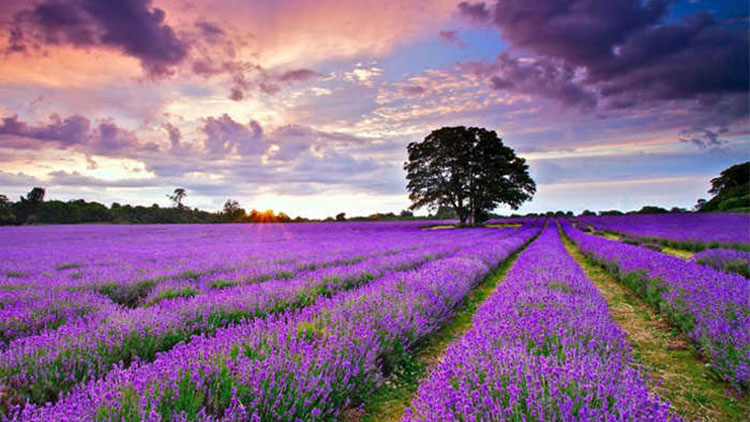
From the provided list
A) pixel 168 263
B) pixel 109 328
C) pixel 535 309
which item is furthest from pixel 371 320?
pixel 168 263

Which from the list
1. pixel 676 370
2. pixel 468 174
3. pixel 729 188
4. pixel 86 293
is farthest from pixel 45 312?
pixel 729 188

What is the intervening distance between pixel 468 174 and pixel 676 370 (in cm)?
2882

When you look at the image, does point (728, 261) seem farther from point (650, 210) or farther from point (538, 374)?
point (650, 210)

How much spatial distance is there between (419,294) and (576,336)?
1.99 m

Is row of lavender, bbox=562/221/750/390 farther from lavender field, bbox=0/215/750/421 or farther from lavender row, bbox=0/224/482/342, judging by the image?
lavender row, bbox=0/224/482/342

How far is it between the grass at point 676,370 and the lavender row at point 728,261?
423 cm

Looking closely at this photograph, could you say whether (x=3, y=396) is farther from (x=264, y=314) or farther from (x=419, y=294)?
(x=419, y=294)

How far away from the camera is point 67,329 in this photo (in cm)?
301

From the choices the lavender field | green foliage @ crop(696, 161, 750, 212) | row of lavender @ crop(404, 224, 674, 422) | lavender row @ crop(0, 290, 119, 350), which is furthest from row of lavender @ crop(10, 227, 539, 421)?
green foliage @ crop(696, 161, 750, 212)

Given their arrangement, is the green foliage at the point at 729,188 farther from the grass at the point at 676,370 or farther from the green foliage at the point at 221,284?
the green foliage at the point at 221,284

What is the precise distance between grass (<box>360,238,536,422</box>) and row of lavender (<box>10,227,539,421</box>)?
14cm

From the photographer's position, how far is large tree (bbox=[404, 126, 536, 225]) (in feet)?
100

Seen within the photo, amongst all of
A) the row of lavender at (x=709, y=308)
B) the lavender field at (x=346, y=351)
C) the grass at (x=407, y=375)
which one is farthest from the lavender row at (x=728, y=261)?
the grass at (x=407, y=375)

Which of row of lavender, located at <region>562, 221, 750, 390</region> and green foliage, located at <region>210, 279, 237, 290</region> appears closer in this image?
row of lavender, located at <region>562, 221, 750, 390</region>
